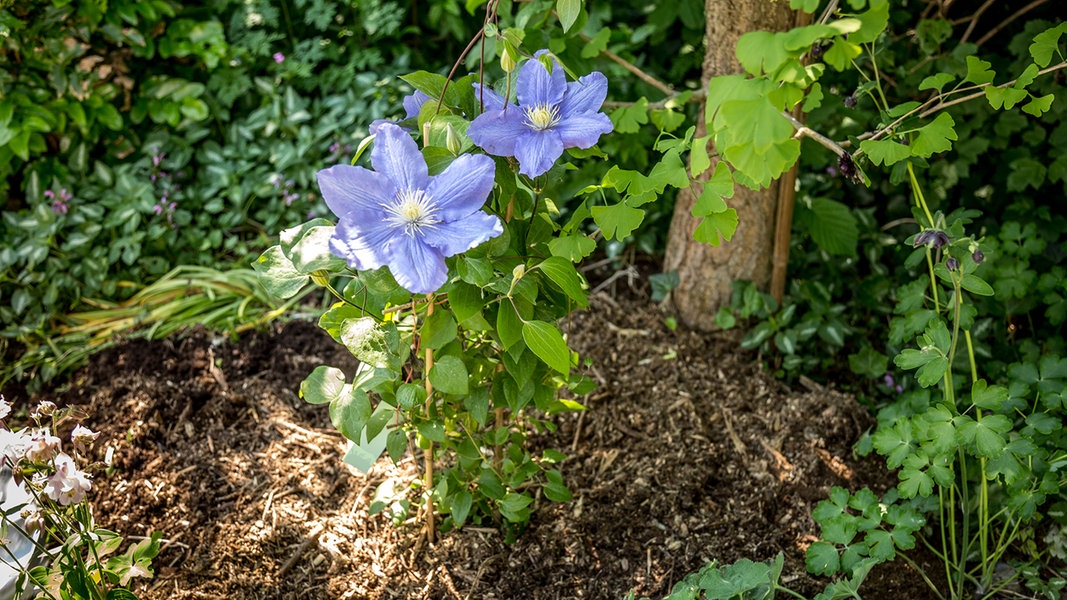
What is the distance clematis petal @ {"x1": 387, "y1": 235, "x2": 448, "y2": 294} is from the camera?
123cm

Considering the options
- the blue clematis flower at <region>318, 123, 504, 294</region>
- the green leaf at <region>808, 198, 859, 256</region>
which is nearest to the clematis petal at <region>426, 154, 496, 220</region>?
the blue clematis flower at <region>318, 123, 504, 294</region>

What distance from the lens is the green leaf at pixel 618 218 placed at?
146cm

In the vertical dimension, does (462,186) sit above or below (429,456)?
above

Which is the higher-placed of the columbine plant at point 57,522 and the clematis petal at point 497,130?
the clematis petal at point 497,130

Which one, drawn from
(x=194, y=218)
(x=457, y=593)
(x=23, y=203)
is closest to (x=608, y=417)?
(x=457, y=593)

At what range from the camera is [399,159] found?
1292 mm

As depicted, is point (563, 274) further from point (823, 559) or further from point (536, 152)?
point (823, 559)

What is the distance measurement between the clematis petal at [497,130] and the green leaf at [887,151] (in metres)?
0.61

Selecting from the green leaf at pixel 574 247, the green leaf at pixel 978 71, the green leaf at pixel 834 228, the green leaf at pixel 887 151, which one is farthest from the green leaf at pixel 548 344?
the green leaf at pixel 834 228

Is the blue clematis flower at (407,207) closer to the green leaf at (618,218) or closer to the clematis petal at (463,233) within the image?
the clematis petal at (463,233)

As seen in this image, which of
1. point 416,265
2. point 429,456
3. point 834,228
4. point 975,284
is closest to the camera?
point 416,265

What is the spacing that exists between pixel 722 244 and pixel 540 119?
110 centimetres

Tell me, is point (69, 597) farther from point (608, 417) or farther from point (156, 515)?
point (608, 417)

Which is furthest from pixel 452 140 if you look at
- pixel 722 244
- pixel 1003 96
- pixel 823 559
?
pixel 722 244
